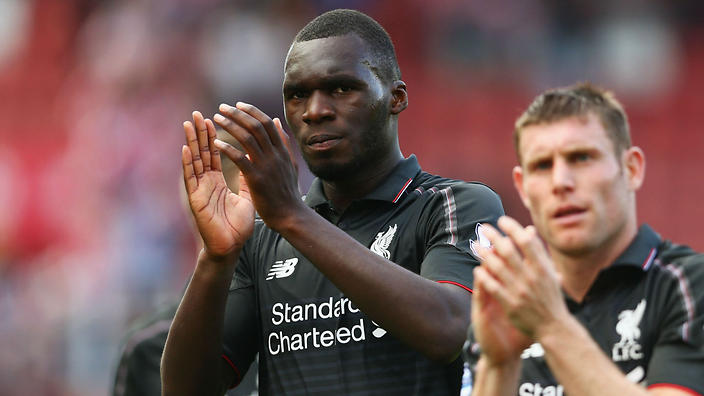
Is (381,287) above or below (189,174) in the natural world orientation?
below

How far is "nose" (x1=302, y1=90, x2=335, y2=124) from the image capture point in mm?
3623

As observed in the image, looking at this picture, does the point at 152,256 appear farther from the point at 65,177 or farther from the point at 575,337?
the point at 575,337

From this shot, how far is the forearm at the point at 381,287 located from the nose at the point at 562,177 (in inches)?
23.5

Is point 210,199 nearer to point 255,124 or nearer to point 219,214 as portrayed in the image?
point 219,214

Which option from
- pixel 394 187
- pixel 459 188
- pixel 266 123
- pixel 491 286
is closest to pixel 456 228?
pixel 459 188

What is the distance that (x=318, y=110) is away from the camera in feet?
11.9

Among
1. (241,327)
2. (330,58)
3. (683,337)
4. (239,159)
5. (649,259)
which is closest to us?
(683,337)

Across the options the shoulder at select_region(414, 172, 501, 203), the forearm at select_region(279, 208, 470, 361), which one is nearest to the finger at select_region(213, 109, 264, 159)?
the forearm at select_region(279, 208, 470, 361)

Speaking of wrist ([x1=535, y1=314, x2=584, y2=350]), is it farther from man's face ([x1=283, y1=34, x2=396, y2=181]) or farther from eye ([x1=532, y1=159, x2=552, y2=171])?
man's face ([x1=283, y1=34, x2=396, y2=181])

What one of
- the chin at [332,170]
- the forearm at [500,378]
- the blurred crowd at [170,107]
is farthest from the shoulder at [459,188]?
the blurred crowd at [170,107]

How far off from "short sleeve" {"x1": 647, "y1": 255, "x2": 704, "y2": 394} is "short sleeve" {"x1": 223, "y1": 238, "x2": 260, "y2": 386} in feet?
5.33

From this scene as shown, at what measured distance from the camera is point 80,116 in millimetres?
13945

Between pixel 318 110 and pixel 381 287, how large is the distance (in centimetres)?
77

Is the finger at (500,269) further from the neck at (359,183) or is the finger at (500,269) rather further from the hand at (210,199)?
the neck at (359,183)
